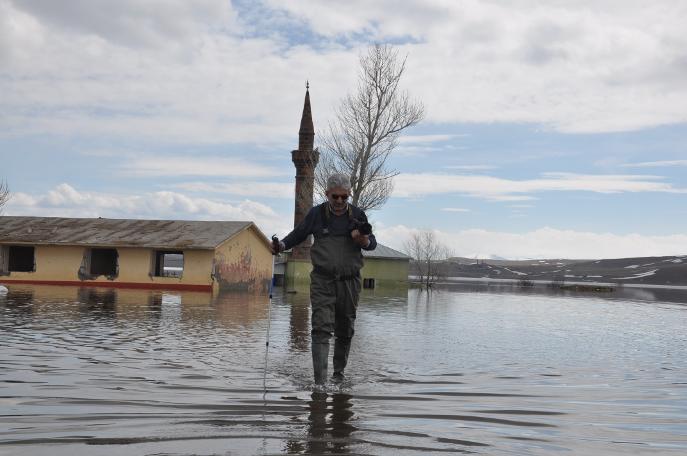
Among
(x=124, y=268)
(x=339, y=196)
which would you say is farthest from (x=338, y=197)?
(x=124, y=268)

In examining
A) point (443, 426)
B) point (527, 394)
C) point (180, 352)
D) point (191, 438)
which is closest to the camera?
point (191, 438)

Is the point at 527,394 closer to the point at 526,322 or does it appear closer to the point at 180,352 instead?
the point at 180,352

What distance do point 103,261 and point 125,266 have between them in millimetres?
8712

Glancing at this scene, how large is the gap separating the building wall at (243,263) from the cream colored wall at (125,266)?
693 millimetres

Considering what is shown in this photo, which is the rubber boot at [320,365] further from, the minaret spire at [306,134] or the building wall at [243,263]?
the minaret spire at [306,134]

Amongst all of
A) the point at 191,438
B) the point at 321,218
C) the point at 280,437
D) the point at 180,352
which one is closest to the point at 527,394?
the point at 321,218

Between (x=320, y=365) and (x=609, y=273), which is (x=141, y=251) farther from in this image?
(x=609, y=273)

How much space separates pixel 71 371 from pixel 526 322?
13.7 metres


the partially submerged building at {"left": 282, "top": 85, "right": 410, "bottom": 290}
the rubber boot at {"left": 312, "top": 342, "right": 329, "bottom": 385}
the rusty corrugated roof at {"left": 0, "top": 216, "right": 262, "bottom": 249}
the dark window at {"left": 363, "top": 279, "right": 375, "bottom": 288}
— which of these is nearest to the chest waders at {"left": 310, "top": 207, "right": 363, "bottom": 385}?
the rubber boot at {"left": 312, "top": 342, "right": 329, "bottom": 385}

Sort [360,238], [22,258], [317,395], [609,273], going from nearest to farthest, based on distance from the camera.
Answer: [317,395], [360,238], [22,258], [609,273]

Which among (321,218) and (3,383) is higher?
(321,218)

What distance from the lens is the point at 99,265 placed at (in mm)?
38281

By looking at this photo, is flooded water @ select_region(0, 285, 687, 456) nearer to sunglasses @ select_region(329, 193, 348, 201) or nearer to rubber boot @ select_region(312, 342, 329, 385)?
rubber boot @ select_region(312, 342, 329, 385)

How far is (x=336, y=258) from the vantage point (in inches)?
278
